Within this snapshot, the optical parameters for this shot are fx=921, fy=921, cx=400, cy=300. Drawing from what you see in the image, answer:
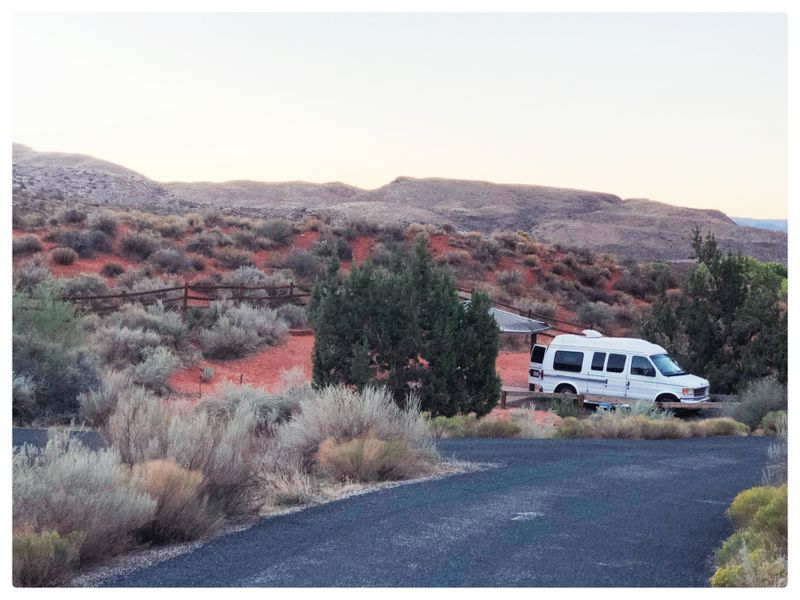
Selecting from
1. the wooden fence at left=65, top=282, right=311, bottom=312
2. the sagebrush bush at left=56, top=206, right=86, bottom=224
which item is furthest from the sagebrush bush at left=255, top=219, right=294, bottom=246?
the wooden fence at left=65, top=282, right=311, bottom=312

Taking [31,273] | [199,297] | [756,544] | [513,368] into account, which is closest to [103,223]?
[31,273]

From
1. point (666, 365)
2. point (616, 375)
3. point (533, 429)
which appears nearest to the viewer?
point (533, 429)

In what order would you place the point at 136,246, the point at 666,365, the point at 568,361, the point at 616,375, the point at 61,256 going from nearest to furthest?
the point at 666,365 < the point at 616,375 < the point at 568,361 < the point at 61,256 < the point at 136,246

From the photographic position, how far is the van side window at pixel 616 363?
68.1 feet

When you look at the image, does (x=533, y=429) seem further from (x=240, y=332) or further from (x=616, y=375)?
(x=240, y=332)

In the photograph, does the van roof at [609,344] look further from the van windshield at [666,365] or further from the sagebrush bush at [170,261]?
the sagebrush bush at [170,261]

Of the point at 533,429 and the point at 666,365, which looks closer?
the point at 533,429

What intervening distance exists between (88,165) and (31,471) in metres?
66.7

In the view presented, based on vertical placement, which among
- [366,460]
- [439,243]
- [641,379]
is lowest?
[641,379]

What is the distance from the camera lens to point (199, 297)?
99.6 ft

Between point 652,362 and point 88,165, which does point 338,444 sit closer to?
point 652,362

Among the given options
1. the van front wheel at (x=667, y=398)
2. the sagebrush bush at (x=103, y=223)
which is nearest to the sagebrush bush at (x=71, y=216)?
the sagebrush bush at (x=103, y=223)

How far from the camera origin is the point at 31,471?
650 centimetres

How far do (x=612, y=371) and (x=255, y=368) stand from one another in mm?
9542
